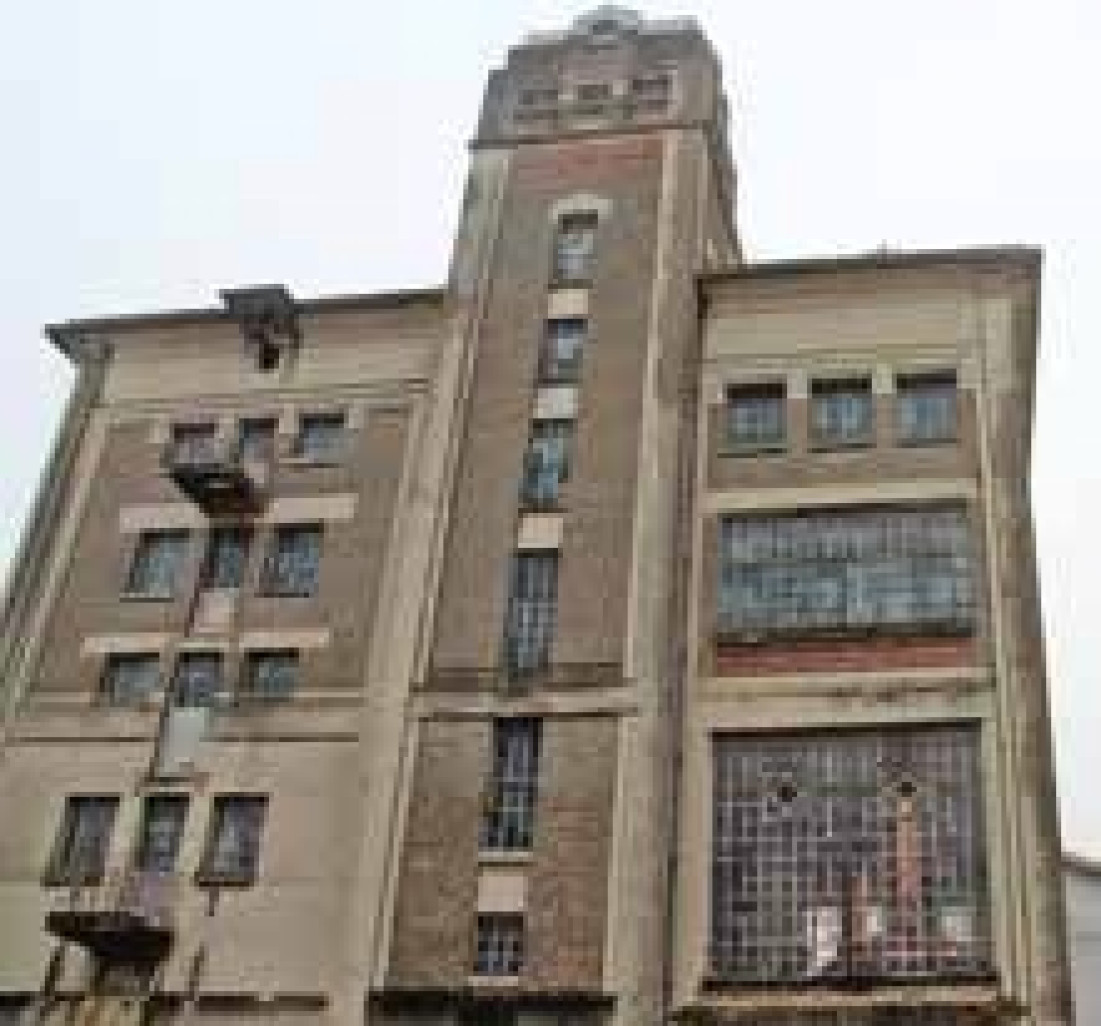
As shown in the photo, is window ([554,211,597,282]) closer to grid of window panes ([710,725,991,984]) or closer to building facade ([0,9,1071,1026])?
building facade ([0,9,1071,1026])

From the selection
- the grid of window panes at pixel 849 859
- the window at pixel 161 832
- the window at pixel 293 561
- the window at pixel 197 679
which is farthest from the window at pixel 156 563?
the grid of window panes at pixel 849 859

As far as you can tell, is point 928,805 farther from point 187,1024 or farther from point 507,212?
point 507,212

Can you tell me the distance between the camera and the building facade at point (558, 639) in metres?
25.5

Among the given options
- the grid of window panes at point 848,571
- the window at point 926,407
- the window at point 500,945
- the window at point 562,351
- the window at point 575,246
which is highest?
the window at point 575,246

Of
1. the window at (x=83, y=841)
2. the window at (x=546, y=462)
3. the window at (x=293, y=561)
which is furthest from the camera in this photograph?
the window at (x=293, y=561)

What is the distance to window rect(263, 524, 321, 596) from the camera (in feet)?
103

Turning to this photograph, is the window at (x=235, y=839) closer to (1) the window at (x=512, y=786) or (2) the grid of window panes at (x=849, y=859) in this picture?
(1) the window at (x=512, y=786)

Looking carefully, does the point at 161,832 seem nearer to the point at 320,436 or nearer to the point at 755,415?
the point at 320,436

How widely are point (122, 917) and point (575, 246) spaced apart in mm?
15934

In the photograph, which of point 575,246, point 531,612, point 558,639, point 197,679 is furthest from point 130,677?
point 575,246

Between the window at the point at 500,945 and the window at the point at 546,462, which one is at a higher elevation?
the window at the point at 546,462

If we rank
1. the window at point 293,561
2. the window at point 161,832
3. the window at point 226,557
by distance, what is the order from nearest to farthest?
1. the window at point 161,832
2. the window at point 293,561
3. the window at point 226,557

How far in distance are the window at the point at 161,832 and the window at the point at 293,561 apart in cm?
448

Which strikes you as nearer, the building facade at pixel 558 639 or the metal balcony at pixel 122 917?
the building facade at pixel 558 639
